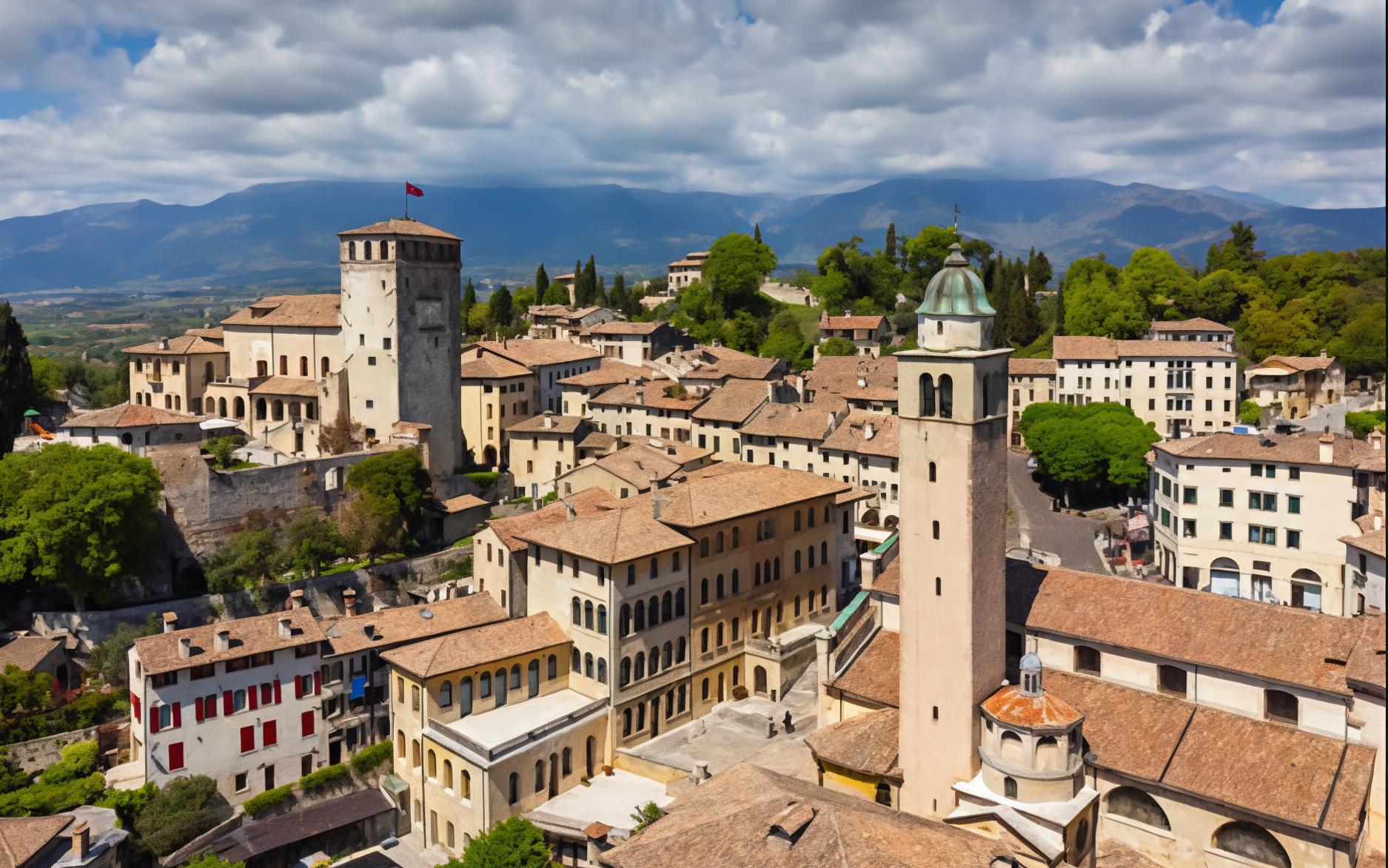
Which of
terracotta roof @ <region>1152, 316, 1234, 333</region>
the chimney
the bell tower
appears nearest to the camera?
the bell tower

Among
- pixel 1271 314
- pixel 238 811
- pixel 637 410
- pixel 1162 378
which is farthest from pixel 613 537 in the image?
pixel 1271 314

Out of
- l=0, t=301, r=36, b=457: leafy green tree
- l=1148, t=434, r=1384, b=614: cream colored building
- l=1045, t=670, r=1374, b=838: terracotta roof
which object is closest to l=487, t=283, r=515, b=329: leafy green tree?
l=0, t=301, r=36, b=457: leafy green tree

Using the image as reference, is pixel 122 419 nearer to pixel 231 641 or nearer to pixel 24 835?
pixel 231 641

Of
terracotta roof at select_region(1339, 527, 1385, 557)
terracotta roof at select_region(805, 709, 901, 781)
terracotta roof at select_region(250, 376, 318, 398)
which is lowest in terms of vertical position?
terracotta roof at select_region(805, 709, 901, 781)

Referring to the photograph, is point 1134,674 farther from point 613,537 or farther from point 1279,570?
point 1279,570

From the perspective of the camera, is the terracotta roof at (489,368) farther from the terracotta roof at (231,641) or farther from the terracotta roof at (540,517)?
the terracotta roof at (231,641)

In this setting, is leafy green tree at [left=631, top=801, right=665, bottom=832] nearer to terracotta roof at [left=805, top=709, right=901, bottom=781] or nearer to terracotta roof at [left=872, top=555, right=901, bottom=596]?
terracotta roof at [left=805, top=709, right=901, bottom=781]
